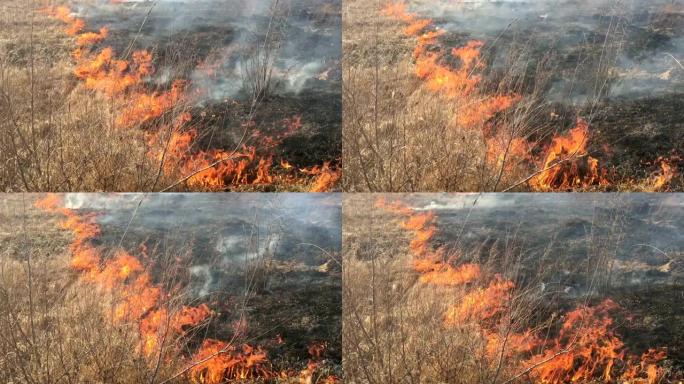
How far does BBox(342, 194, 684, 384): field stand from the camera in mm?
2979

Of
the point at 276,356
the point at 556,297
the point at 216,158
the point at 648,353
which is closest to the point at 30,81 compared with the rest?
the point at 216,158

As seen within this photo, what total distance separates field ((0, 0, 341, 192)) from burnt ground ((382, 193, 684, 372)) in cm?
64

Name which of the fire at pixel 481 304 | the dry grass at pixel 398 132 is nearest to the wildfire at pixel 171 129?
the dry grass at pixel 398 132

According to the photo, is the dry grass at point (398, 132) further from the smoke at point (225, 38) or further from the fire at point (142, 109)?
the fire at point (142, 109)

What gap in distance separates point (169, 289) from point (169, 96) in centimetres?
80

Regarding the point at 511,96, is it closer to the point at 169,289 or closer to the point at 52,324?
the point at 169,289

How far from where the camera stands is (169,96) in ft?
9.88

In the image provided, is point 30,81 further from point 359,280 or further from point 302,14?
point 359,280

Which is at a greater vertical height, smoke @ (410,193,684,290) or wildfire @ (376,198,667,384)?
smoke @ (410,193,684,290)

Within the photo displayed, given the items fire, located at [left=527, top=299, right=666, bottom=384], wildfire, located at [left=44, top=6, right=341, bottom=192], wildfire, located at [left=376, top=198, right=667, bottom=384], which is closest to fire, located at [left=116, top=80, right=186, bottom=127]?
wildfire, located at [left=44, top=6, right=341, bottom=192]

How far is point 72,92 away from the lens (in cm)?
300

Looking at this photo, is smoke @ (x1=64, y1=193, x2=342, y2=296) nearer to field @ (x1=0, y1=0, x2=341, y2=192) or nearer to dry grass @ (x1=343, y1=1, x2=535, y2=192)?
field @ (x1=0, y1=0, x2=341, y2=192)

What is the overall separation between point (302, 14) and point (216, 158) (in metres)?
0.71

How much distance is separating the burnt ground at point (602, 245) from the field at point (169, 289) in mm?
580
